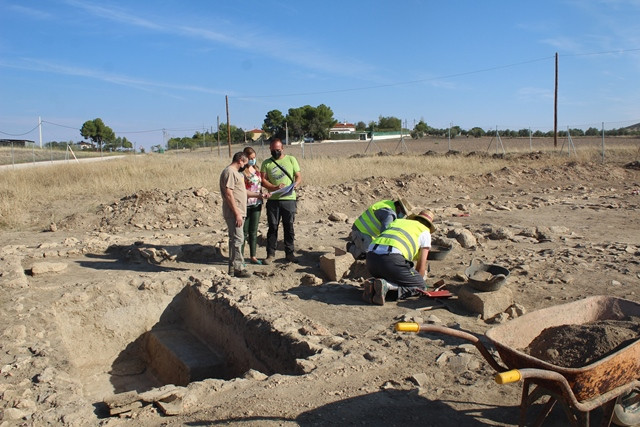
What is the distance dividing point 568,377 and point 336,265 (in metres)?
4.34

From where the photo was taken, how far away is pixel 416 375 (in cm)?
392

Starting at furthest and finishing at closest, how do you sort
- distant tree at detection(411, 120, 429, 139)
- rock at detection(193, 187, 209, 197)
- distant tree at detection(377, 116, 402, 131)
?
distant tree at detection(377, 116, 402, 131) < distant tree at detection(411, 120, 429, 139) < rock at detection(193, 187, 209, 197)

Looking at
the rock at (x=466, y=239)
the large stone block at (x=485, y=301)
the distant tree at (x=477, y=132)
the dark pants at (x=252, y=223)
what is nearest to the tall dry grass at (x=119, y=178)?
the dark pants at (x=252, y=223)

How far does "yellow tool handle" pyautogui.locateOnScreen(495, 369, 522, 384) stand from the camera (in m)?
2.47

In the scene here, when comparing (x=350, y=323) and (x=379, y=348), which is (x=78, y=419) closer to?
(x=379, y=348)

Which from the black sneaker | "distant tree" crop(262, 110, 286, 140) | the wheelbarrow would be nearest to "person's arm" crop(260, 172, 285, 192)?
the black sneaker

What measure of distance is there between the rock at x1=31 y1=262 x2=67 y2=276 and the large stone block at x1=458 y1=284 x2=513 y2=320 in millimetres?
5158

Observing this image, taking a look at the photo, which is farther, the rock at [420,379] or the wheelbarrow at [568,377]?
the rock at [420,379]

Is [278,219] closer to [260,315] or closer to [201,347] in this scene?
[201,347]

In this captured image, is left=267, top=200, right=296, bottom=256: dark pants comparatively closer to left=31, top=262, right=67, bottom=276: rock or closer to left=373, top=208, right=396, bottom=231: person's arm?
left=373, top=208, right=396, bottom=231: person's arm

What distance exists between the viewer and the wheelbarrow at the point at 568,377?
9.22 feet

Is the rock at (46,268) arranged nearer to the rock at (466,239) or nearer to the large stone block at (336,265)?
the large stone block at (336,265)

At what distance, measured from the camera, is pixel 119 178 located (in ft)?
50.1

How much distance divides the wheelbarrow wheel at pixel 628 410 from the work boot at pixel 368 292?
2.66 metres
